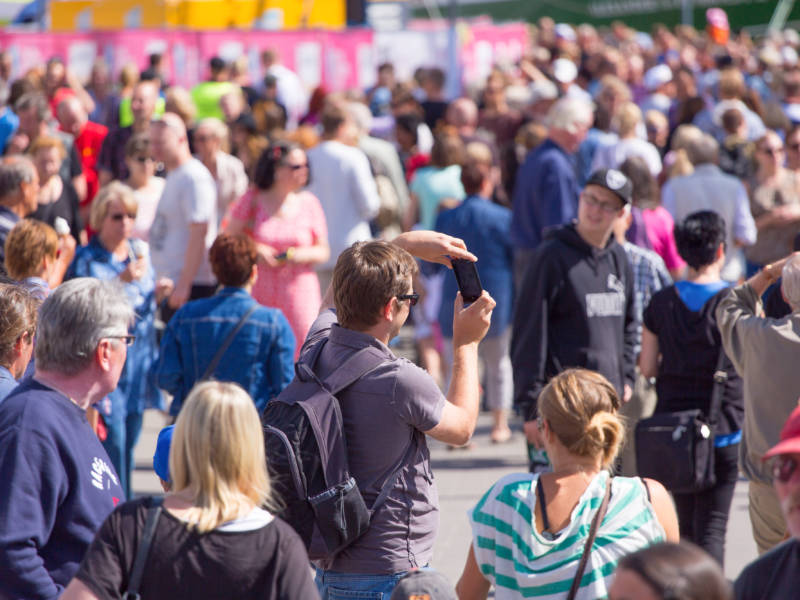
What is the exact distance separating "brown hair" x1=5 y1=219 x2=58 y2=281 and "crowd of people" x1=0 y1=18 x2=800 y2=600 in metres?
0.01

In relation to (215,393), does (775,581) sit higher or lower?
lower

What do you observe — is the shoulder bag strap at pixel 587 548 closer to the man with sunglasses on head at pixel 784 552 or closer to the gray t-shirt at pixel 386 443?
the gray t-shirt at pixel 386 443

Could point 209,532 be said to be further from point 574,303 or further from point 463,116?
point 463,116

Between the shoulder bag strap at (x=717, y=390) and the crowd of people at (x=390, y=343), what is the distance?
0.01 meters

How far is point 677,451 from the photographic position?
16.3 feet

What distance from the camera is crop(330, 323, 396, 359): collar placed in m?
3.39

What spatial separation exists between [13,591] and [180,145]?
5051 millimetres

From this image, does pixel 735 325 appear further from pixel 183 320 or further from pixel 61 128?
pixel 61 128

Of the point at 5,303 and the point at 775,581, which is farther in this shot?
the point at 5,303

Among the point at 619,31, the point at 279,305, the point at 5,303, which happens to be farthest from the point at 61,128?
the point at 619,31

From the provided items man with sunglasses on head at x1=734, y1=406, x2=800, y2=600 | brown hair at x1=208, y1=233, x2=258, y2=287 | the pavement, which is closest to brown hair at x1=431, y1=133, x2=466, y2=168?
the pavement

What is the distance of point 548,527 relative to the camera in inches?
122

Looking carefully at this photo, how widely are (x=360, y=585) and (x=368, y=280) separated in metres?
→ 0.85

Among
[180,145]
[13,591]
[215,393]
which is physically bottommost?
[13,591]
